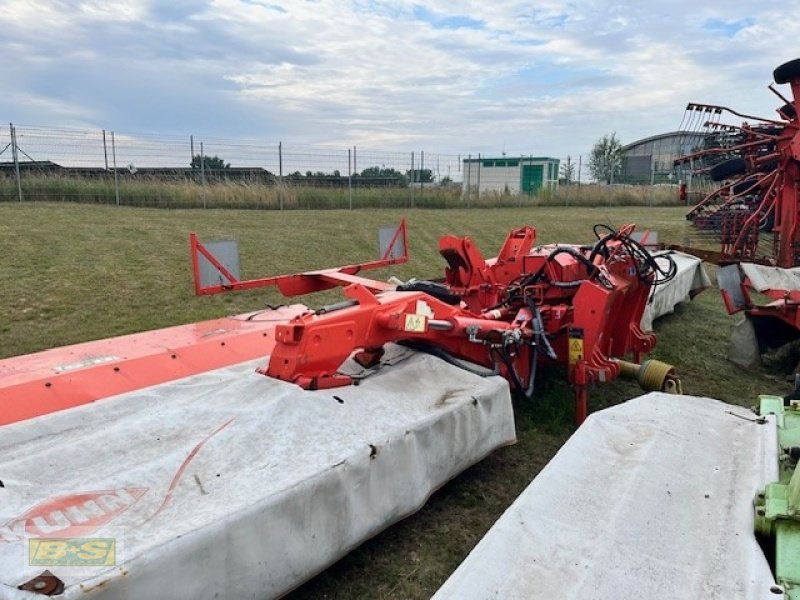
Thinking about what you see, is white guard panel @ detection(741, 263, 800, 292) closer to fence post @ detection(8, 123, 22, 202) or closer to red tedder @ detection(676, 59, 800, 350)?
red tedder @ detection(676, 59, 800, 350)

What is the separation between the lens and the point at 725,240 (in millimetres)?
12461

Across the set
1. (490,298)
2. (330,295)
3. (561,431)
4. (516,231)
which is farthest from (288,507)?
(330,295)

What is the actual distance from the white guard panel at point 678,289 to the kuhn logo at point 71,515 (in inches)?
212

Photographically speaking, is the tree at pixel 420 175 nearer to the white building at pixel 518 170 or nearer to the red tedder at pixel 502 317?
the white building at pixel 518 170

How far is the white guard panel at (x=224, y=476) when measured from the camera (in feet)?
Result: 6.40

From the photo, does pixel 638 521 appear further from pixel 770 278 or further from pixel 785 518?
pixel 770 278

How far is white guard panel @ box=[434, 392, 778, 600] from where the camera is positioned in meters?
1.69

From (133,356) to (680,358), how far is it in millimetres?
4871

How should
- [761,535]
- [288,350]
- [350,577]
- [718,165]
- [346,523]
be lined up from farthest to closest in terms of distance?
[718,165] → [288,350] → [350,577] → [346,523] → [761,535]

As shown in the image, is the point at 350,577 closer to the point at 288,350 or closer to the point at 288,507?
the point at 288,507

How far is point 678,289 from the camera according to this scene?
7.97 m

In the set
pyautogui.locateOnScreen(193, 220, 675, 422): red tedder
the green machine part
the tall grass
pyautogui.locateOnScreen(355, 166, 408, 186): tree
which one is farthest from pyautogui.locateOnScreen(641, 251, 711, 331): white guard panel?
pyautogui.locateOnScreen(355, 166, 408, 186): tree

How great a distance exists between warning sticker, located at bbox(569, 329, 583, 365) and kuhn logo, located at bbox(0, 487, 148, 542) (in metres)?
2.66

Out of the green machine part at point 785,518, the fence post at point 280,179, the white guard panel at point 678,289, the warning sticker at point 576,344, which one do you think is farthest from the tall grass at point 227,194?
the green machine part at point 785,518
